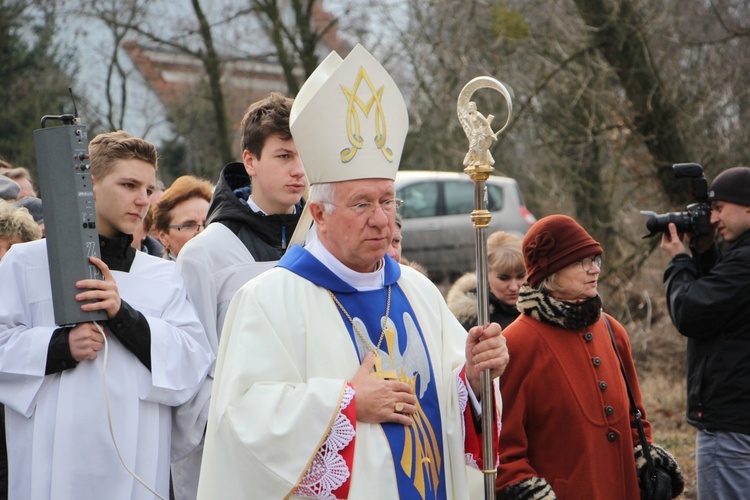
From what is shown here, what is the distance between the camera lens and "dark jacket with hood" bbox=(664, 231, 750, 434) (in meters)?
4.96

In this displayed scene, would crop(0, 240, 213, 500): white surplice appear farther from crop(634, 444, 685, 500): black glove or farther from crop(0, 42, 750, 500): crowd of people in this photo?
crop(634, 444, 685, 500): black glove

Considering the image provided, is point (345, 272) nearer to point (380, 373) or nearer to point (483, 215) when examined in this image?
point (380, 373)

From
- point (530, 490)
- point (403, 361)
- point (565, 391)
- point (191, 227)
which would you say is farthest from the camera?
point (191, 227)

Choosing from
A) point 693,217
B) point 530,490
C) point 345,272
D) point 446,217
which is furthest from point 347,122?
point 446,217

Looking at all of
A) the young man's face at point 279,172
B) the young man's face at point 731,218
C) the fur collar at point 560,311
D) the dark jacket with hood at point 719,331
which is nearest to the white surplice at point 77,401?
the young man's face at point 279,172

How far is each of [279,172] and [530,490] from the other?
1.58 metres

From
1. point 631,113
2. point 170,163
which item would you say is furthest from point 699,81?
point 170,163

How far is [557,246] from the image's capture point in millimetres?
4117

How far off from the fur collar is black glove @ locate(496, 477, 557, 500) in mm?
649

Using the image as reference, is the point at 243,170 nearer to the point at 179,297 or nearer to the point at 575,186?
the point at 179,297

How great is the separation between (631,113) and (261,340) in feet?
24.1

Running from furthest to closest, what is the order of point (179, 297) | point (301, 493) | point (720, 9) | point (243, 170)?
point (720, 9), point (243, 170), point (179, 297), point (301, 493)

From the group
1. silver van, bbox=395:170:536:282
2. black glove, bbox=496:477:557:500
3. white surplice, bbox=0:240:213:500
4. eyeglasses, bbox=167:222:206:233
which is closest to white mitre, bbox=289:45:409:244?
white surplice, bbox=0:240:213:500

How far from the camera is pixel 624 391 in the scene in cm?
416
